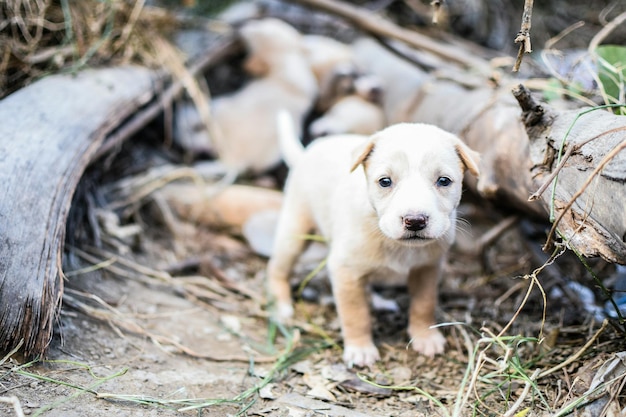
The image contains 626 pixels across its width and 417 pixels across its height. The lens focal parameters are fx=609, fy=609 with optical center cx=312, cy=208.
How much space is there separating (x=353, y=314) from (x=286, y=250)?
2.54 feet

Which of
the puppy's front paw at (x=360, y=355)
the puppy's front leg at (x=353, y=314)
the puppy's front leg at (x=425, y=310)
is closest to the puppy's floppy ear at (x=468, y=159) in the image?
the puppy's front leg at (x=425, y=310)

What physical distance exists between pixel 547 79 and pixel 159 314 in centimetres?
257

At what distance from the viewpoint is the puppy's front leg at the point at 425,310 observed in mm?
3098

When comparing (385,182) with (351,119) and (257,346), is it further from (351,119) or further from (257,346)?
(351,119)

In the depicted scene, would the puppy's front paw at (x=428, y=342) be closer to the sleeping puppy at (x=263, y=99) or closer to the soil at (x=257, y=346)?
the soil at (x=257, y=346)

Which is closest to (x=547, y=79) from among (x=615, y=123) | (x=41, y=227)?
(x=615, y=123)

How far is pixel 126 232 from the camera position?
381 cm

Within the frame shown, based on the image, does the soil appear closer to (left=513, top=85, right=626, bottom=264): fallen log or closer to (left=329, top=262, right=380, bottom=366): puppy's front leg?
(left=329, top=262, right=380, bottom=366): puppy's front leg

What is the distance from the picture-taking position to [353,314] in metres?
3.05

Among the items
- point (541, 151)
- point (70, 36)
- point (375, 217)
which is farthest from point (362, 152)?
point (70, 36)

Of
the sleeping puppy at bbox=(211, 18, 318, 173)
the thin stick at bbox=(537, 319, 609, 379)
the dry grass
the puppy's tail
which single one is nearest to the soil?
the thin stick at bbox=(537, 319, 609, 379)

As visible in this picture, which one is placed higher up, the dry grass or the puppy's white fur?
the dry grass

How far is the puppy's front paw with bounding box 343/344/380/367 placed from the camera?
117 inches

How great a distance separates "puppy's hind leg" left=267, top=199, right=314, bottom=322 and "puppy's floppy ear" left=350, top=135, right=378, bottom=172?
2.87 feet
